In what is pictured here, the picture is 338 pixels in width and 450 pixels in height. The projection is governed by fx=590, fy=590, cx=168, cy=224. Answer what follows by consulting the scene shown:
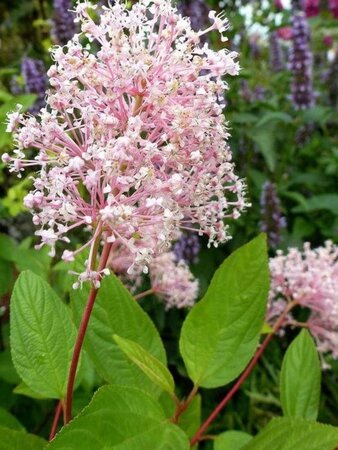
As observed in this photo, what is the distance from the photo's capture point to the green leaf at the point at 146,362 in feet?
1.98

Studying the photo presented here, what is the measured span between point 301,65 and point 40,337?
5.36 feet

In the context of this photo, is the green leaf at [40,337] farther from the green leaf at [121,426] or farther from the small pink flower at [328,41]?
the small pink flower at [328,41]

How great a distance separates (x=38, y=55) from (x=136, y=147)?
6.45 ft

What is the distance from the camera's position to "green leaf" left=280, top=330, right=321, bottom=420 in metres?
0.83

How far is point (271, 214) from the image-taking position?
5.60ft

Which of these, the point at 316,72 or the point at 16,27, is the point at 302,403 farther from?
the point at 16,27

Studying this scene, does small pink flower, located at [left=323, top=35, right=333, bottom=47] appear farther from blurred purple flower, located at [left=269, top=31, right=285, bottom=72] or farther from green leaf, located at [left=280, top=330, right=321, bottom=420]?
green leaf, located at [left=280, top=330, right=321, bottom=420]

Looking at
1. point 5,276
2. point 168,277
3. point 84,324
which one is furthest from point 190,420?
point 5,276

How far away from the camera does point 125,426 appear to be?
57cm

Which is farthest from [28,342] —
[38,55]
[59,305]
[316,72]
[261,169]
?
[316,72]

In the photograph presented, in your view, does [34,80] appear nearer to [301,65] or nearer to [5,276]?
[5,276]

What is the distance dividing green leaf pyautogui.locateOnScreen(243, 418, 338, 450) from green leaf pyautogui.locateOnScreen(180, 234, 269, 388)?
0.08 metres

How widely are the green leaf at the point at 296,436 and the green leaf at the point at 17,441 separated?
0.25 metres

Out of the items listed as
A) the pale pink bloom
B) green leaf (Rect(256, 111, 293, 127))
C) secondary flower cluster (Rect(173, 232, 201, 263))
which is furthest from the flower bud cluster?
the pale pink bloom
